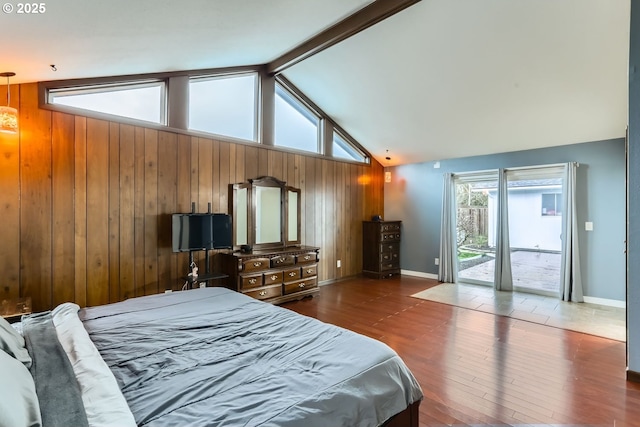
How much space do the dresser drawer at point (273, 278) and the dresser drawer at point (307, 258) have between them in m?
0.36

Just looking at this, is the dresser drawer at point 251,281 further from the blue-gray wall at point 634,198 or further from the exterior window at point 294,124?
the blue-gray wall at point 634,198

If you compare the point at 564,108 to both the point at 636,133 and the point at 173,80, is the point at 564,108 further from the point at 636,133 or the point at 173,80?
the point at 173,80

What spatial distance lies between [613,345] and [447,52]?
345 cm

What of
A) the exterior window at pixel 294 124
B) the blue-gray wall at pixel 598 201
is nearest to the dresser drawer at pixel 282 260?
the exterior window at pixel 294 124

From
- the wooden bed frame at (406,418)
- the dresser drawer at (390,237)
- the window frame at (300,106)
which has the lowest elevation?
the wooden bed frame at (406,418)

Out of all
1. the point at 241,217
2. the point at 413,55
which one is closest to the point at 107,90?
the point at 241,217

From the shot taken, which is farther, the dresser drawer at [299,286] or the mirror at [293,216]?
the mirror at [293,216]

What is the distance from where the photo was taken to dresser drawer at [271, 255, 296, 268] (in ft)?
14.0

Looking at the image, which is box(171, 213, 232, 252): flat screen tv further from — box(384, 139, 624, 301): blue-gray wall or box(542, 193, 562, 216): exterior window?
box(542, 193, 562, 216): exterior window

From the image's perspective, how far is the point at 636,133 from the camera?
2416mm

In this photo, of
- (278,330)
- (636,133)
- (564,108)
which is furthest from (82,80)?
(564,108)

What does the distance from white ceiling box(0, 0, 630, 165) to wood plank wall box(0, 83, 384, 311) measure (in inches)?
22.0

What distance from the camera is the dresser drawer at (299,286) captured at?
4.39 meters

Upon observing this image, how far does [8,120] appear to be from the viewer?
250cm
